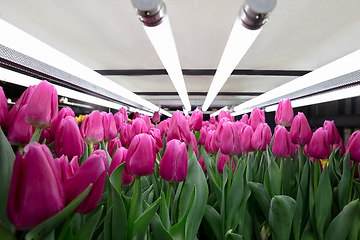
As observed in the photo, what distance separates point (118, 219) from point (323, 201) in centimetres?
49

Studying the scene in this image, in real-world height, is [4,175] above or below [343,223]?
above

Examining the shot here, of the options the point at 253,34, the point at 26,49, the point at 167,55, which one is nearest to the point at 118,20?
the point at 167,55

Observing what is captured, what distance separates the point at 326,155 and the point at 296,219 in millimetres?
178

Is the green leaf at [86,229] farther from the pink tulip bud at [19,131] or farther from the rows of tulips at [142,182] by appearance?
the pink tulip bud at [19,131]

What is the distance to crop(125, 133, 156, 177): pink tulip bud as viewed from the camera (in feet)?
0.96

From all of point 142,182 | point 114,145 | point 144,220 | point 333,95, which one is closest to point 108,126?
point 114,145

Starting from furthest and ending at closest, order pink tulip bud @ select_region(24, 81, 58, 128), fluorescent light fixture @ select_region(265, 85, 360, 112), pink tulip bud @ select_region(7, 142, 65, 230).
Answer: fluorescent light fixture @ select_region(265, 85, 360, 112)
pink tulip bud @ select_region(24, 81, 58, 128)
pink tulip bud @ select_region(7, 142, 65, 230)

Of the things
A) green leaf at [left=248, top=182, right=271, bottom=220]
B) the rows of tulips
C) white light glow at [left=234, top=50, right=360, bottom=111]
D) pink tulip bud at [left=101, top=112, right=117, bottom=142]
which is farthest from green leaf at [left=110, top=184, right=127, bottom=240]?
white light glow at [left=234, top=50, right=360, bottom=111]

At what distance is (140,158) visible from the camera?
0.29 m

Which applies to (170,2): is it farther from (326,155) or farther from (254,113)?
(326,155)

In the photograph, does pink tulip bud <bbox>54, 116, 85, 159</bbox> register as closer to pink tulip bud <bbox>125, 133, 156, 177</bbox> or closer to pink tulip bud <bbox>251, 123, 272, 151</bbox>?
pink tulip bud <bbox>125, 133, 156, 177</bbox>

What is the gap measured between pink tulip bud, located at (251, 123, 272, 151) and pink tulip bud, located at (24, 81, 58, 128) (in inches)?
19.0

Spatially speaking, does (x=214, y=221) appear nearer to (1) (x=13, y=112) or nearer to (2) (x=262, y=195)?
(2) (x=262, y=195)

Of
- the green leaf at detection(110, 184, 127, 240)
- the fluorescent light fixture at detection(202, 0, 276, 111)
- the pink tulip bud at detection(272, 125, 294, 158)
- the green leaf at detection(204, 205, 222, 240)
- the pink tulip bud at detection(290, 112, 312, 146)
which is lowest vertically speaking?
the green leaf at detection(204, 205, 222, 240)
